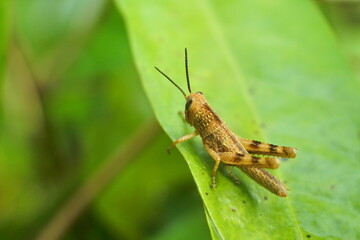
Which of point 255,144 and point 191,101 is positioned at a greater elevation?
point 191,101

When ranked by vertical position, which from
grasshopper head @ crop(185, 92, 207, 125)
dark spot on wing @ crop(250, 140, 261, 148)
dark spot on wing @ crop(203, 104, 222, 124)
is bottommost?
dark spot on wing @ crop(250, 140, 261, 148)

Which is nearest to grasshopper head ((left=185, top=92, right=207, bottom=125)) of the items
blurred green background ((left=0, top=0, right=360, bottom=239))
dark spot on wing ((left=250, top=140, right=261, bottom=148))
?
dark spot on wing ((left=250, top=140, right=261, bottom=148))

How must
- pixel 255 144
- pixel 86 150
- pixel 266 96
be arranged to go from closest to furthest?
pixel 255 144
pixel 266 96
pixel 86 150

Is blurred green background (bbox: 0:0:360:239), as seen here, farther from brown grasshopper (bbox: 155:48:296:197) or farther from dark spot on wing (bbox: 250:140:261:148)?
dark spot on wing (bbox: 250:140:261:148)

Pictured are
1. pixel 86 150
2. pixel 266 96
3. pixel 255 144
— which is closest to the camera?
pixel 255 144

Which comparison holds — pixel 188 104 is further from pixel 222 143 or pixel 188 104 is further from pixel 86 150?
pixel 86 150

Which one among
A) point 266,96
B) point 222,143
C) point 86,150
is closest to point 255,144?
point 222,143

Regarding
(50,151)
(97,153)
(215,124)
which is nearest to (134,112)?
(97,153)
